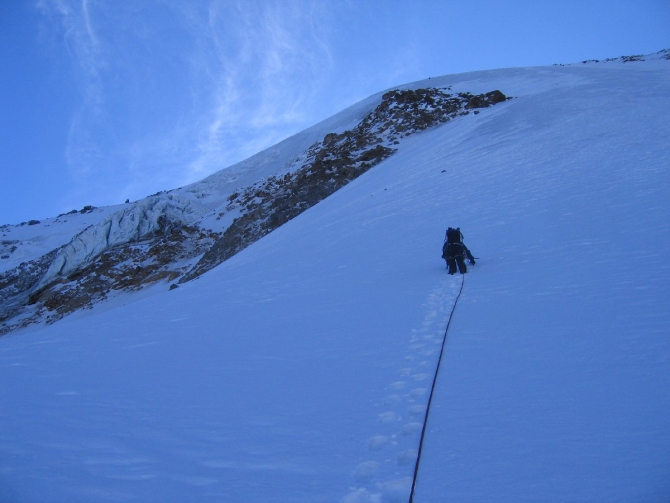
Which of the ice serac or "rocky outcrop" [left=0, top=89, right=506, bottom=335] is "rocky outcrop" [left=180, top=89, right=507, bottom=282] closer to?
"rocky outcrop" [left=0, top=89, right=506, bottom=335]

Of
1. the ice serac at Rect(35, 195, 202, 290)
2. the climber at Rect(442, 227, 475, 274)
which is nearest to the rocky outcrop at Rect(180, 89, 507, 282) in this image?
the ice serac at Rect(35, 195, 202, 290)

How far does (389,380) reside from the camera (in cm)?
388

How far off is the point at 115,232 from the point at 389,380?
29577 mm

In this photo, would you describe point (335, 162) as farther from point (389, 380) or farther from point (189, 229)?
point (389, 380)

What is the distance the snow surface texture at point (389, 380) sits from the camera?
2.51 m

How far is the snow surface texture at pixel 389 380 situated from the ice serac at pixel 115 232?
21016mm

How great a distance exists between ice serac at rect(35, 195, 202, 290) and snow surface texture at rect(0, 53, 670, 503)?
21016 millimetres

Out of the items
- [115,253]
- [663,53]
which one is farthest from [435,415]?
[663,53]

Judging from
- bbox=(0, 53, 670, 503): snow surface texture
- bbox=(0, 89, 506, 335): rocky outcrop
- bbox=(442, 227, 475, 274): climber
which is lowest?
bbox=(0, 53, 670, 503): snow surface texture

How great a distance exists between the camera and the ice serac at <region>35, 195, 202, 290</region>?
90.5 feet

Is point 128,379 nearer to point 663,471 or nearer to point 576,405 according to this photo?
point 576,405

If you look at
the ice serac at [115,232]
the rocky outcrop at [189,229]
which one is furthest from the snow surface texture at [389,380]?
the ice serac at [115,232]

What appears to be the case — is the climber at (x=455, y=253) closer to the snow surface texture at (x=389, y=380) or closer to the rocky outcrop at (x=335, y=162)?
the snow surface texture at (x=389, y=380)

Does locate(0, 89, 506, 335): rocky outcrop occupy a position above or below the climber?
above
